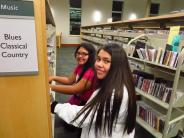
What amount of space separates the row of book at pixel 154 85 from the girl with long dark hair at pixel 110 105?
3.45ft

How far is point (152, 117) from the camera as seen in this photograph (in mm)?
2232

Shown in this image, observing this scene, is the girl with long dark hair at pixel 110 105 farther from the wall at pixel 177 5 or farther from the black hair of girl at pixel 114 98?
the wall at pixel 177 5

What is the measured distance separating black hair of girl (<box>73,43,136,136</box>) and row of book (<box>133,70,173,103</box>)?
1.08 metres

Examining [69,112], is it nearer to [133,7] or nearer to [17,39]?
[17,39]

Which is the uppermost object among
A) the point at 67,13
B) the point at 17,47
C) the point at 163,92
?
the point at 67,13

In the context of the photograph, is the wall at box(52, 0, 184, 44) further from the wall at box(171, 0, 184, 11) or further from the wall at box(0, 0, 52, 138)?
the wall at box(0, 0, 52, 138)

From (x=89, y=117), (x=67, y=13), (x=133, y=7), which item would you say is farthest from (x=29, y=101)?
(x=133, y=7)

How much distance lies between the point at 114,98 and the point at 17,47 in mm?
578

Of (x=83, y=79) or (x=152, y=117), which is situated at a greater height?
(x=83, y=79)

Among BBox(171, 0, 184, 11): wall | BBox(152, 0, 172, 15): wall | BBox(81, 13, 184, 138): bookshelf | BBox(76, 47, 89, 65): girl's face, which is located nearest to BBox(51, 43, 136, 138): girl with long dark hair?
BBox(76, 47, 89, 65): girl's face

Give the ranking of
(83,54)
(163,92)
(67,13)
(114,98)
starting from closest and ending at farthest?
(114,98)
(83,54)
(163,92)
(67,13)

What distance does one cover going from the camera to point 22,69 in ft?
2.61

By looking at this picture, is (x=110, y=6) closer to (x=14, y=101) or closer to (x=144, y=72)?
(x=144, y=72)

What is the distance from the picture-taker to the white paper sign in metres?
0.74
